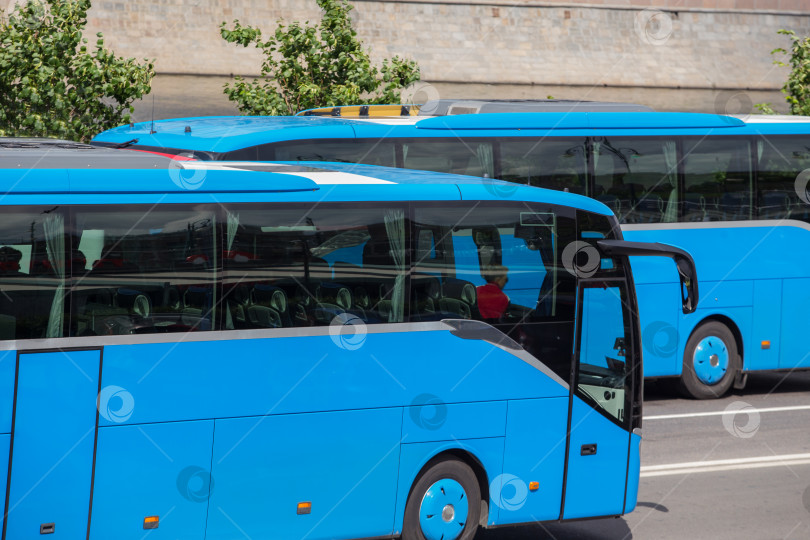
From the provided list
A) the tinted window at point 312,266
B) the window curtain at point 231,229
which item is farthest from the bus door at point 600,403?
the window curtain at point 231,229

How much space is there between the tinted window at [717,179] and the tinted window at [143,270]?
8775mm

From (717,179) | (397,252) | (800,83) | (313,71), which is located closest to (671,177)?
(717,179)

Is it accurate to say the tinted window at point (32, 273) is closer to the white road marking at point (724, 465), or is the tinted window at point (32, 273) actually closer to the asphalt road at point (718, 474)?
the asphalt road at point (718, 474)

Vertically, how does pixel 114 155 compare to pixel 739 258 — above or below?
above

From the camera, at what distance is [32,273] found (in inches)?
263

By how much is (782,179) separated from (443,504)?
29.3 feet

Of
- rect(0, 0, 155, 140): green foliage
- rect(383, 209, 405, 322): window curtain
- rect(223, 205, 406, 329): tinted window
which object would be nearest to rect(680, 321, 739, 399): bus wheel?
rect(383, 209, 405, 322): window curtain

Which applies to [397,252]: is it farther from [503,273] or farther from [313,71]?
[313,71]

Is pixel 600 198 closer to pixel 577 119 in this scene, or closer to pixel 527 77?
pixel 577 119

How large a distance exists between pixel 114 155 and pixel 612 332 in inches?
158

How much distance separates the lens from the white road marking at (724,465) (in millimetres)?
11312

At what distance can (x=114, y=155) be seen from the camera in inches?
316

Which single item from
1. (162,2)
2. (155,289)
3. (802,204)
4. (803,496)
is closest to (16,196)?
(155,289)

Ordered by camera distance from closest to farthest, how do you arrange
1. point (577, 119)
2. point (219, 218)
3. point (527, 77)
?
point (219, 218), point (577, 119), point (527, 77)
